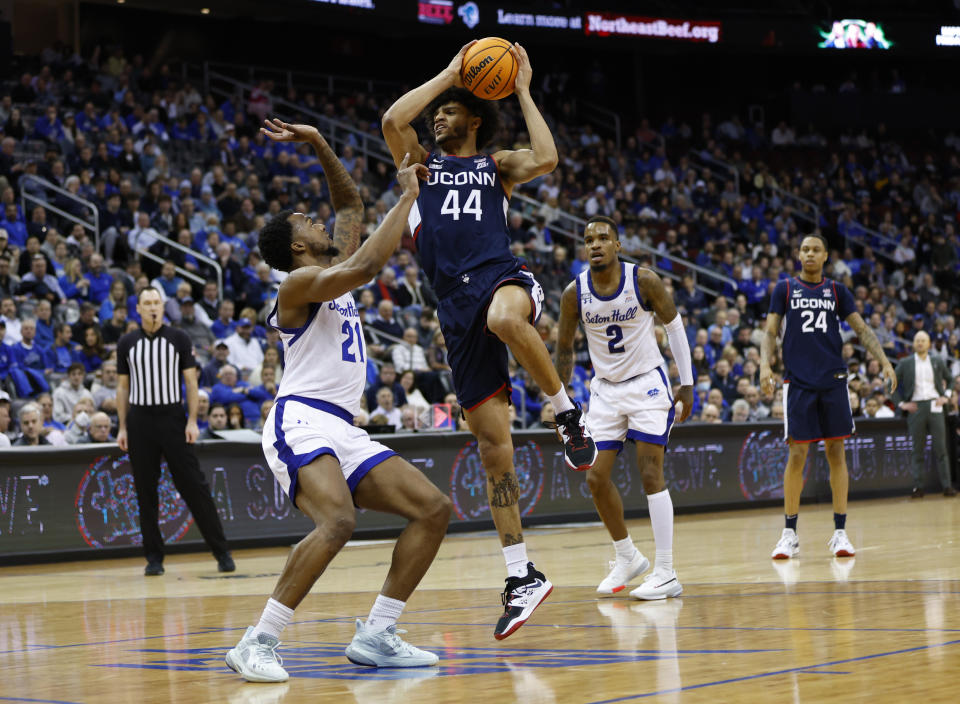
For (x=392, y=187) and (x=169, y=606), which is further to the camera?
(x=392, y=187)

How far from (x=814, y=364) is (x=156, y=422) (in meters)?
5.30

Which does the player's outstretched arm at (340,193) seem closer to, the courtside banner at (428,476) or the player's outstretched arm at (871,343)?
the courtside banner at (428,476)

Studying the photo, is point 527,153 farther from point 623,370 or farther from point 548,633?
point 548,633

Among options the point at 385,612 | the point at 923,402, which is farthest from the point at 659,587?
the point at 923,402

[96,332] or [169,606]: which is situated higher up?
[96,332]

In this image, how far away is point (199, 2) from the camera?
2295cm

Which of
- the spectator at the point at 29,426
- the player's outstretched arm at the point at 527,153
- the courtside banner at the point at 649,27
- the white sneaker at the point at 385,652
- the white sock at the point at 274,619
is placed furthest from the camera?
the courtside banner at the point at 649,27

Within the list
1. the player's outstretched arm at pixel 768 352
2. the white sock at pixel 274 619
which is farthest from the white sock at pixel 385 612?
the player's outstretched arm at pixel 768 352

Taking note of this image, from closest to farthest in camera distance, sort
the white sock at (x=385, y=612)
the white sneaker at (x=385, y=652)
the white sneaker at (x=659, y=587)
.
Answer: the white sneaker at (x=385, y=652) → the white sock at (x=385, y=612) → the white sneaker at (x=659, y=587)

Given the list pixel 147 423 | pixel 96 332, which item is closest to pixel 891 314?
pixel 96 332

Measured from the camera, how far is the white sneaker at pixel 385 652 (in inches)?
201

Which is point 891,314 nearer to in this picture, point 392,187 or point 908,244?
point 908,244

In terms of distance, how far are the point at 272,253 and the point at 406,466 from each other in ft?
3.55

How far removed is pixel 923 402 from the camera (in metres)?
17.5
